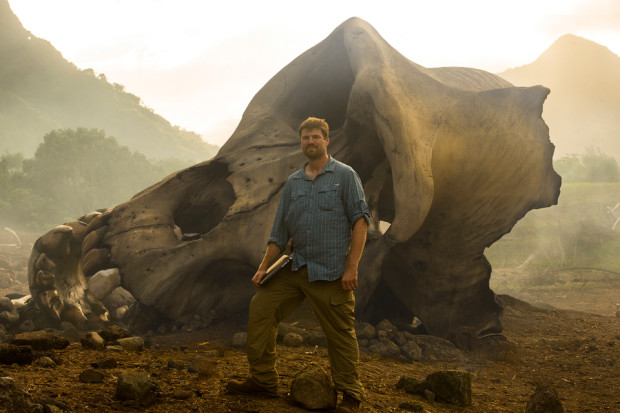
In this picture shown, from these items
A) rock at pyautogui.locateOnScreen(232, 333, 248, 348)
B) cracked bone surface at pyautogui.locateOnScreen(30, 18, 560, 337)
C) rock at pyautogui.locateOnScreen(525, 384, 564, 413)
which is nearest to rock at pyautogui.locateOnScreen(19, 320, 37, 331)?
cracked bone surface at pyautogui.locateOnScreen(30, 18, 560, 337)

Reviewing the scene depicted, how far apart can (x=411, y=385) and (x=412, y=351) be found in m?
Result: 1.74

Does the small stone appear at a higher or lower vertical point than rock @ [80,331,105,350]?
lower

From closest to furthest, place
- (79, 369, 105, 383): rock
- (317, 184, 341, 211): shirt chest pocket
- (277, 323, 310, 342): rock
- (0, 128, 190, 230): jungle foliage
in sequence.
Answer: (79, 369, 105, 383): rock → (317, 184, 341, 211): shirt chest pocket → (277, 323, 310, 342): rock → (0, 128, 190, 230): jungle foliage

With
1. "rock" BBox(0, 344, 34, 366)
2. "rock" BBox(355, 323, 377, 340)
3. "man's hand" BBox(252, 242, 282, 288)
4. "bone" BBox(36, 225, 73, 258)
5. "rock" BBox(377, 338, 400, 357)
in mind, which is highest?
"man's hand" BBox(252, 242, 282, 288)

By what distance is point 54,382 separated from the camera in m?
2.83

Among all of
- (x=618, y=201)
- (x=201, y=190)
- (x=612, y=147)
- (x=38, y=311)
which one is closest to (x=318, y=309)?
(x=201, y=190)

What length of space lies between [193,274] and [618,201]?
2284cm

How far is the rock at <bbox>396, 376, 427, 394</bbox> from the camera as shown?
3.74 m

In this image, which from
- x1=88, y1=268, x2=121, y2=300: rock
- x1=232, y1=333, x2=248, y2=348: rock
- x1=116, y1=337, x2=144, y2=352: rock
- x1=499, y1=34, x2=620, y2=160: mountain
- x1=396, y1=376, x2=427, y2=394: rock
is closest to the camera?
x1=396, y1=376, x2=427, y2=394: rock

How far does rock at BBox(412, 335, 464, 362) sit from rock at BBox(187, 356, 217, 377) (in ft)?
8.73

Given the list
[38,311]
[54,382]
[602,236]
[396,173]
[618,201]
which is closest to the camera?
[54,382]

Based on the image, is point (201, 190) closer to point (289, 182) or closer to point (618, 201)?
point (289, 182)

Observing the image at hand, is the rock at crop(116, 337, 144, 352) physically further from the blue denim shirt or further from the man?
the blue denim shirt

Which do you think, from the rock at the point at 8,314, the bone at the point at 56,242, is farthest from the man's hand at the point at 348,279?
the rock at the point at 8,314
